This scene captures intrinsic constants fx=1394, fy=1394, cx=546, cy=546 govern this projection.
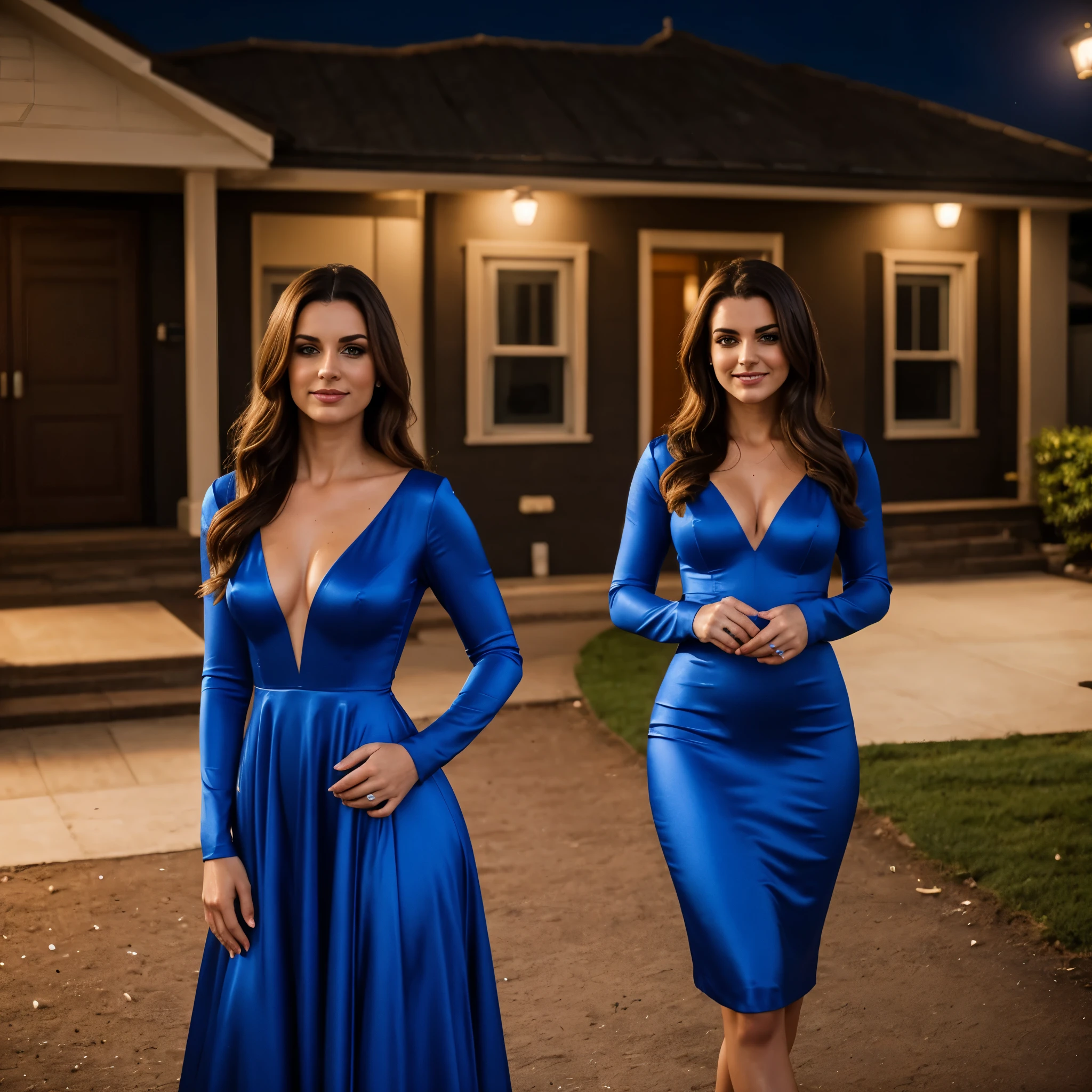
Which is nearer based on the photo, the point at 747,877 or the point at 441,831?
the point at 441,831

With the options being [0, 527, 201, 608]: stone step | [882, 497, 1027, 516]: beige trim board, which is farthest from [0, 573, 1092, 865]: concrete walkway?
[0, 527, 201, 608]: stone step

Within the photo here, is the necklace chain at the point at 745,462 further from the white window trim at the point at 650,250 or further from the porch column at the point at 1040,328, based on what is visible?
the porch column at the point at 1040,328

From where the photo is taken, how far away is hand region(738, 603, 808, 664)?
9.66ft

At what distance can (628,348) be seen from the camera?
13031 mm

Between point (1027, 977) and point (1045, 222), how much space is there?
11.2m

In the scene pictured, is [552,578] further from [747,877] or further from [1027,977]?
[747,877]

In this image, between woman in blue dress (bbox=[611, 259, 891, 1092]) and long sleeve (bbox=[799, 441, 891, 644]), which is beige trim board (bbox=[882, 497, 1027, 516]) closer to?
long sleeve (bbox=[799, 441, 891, 644])

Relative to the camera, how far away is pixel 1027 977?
173 inches

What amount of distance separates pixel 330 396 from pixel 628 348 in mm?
10738

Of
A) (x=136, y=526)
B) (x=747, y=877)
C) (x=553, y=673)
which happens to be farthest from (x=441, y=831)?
(x=136, y=526)

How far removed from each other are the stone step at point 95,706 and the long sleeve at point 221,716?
5405mm

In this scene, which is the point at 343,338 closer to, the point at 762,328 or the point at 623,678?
the point at 762,328

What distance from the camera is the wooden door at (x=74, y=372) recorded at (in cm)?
1163

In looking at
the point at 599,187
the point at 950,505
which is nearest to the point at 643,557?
the point at 599,187
